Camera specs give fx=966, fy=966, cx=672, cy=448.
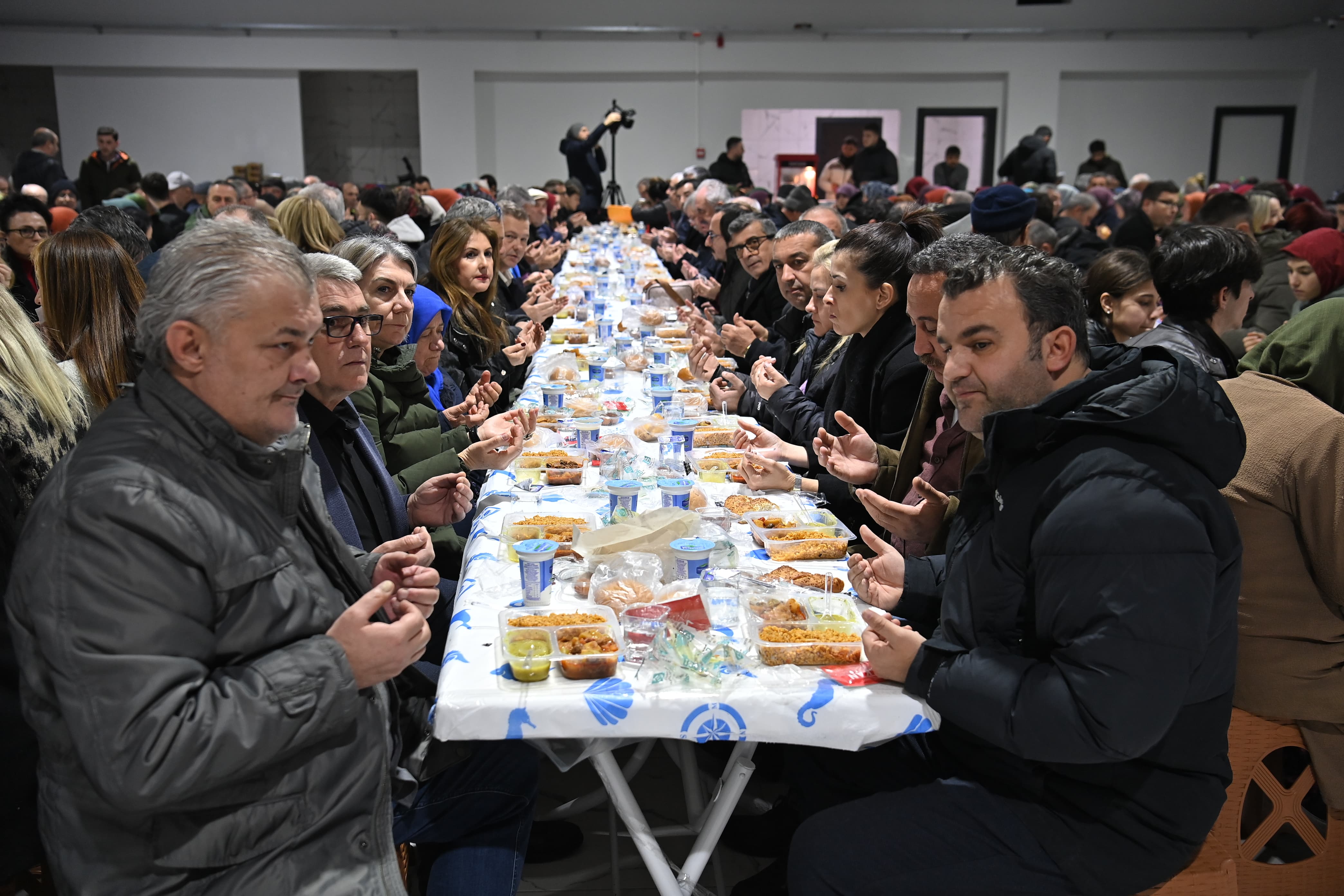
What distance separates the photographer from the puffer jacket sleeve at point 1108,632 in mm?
1501

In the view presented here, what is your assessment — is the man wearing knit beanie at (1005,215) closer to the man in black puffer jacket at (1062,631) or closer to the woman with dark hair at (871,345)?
the woman with dark hair at (871,345)

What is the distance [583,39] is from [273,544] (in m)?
16.9

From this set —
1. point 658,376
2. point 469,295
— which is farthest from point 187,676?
point 469,295

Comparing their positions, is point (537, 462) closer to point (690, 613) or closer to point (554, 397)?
point (554, 397)

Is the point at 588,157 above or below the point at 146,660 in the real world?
above

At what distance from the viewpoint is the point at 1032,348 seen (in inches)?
70.9

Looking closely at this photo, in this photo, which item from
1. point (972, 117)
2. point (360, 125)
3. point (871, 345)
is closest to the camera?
point (871, 345)

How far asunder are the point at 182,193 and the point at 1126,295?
11.3 metres

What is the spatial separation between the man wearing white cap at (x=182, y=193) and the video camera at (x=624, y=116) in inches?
219

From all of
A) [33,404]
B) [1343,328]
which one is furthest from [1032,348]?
[33,404]

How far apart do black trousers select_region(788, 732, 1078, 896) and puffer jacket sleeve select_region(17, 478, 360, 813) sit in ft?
3.09

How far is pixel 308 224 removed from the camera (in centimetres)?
529

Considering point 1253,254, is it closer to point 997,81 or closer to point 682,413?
point 682,413

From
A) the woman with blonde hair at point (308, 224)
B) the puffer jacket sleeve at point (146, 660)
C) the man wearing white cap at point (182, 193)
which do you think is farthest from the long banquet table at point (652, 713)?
the man wearing white cap at point (182, 193)
